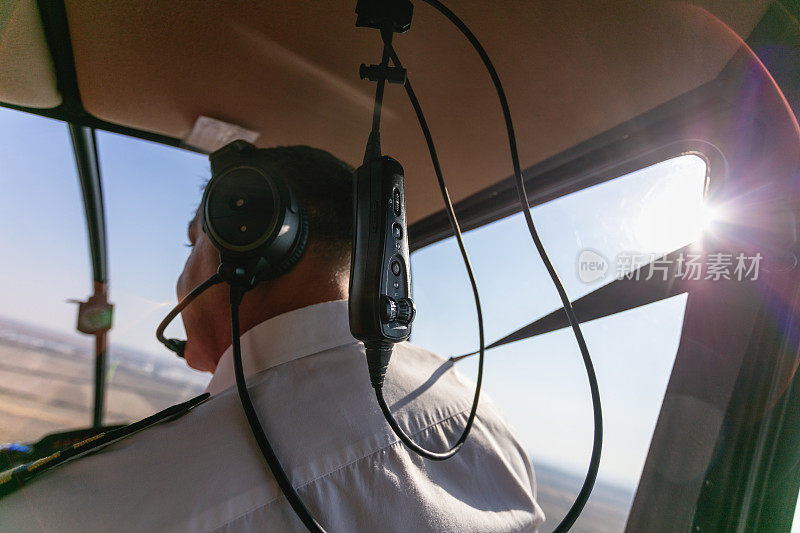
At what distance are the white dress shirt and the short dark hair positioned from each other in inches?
5.5

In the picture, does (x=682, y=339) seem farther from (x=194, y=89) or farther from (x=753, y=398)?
(x=194, y=89)

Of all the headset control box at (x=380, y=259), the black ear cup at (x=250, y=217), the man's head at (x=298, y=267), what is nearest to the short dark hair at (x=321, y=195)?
the man's head at (x=298, y=267)

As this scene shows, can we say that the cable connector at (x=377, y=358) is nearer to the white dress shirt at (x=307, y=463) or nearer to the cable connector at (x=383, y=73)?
the white dress shirt at (x=307, y=463)

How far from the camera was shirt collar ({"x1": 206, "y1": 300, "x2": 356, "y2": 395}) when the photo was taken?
0.77 metres

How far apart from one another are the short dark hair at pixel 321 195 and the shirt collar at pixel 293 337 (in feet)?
0.46

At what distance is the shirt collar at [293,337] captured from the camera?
2.54 feet

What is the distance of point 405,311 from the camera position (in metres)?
0.56

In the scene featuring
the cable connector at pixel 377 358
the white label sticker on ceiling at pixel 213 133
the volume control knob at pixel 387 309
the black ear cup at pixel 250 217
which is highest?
the white label sticker on ceiling at pixel 213 133

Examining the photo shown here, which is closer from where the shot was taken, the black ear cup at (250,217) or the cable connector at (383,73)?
the cable connector at (383,73)

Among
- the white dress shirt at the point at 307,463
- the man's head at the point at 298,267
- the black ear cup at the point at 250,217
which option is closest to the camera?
the white dress shirt at the point at 307,463

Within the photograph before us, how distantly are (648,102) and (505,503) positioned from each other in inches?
31.9

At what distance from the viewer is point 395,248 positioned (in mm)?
564

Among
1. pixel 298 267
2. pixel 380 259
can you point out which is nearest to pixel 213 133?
pixel 298 267

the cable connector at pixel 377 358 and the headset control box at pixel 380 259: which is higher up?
the headset control box at pixel 380 259
